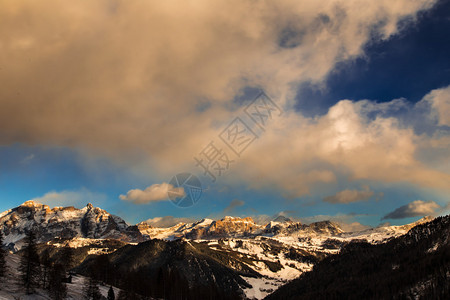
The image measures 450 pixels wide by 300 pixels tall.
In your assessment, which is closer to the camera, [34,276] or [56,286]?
[34,276]

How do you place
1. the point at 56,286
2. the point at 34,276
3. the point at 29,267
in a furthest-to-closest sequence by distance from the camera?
the point at 56,286 → the point at 34,276 → the point at 29,267

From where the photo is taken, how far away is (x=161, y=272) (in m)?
181

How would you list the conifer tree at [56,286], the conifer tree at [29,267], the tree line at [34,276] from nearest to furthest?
the conifer tree at [29,267], the tree line at [34,276], the conifer tree at [56,286]

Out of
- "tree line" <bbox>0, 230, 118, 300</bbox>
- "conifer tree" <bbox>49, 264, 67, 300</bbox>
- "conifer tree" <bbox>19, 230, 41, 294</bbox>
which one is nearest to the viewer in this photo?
"conifer tree" <bbox>19, 230, 41, 294</bbox>

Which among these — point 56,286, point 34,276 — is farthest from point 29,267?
point 56,286

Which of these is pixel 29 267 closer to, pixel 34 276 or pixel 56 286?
pixel 34 276

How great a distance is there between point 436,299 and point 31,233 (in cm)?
22045

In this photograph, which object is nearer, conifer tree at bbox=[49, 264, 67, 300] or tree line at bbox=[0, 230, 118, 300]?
tree line at bbox=[0, 230, 118, 300]

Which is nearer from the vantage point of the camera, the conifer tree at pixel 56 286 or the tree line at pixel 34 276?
the tree line at pixel 34 276

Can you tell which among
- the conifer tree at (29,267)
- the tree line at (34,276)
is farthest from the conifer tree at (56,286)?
the conifer tree at (29,267)

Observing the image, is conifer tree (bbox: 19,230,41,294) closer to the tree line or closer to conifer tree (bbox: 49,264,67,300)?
the tree line

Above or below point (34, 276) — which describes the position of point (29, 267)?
above

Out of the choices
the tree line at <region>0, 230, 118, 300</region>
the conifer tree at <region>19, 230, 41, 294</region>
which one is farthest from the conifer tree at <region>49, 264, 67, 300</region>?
the conifer tree at <region>19, 230, 41, 294</region>

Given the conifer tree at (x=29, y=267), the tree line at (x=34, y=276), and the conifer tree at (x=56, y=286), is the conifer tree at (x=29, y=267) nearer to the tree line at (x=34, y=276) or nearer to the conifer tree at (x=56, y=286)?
the tree line at (x=34, y=276)
